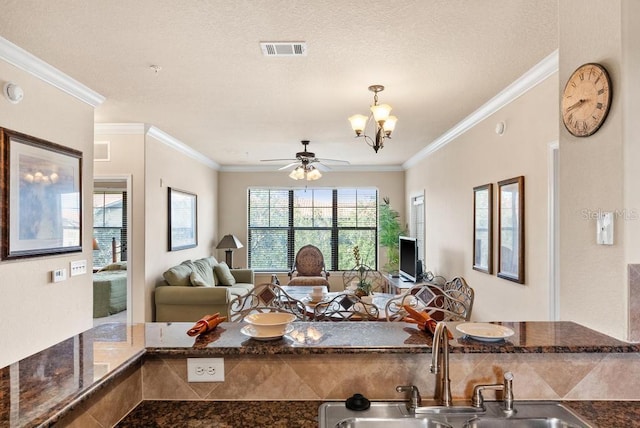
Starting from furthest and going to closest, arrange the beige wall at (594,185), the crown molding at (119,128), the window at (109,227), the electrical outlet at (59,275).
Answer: the window at (109,227)
the crown molding at (119,128)
the electrical outlet at (59,275)
the beige wall at (594,185)

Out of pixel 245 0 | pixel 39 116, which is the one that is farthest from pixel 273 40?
pixel 39 116

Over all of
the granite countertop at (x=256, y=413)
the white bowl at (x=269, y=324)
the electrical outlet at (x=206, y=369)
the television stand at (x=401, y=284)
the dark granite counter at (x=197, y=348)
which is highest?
the white bowl at (x=269, y=324)

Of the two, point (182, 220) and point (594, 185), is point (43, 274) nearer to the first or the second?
point (182, 220)

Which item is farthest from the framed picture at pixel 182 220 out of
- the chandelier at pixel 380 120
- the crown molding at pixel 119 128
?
the chandelier at pixel 380 120

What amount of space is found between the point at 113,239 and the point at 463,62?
7.64 metres

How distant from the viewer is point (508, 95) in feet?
10.9

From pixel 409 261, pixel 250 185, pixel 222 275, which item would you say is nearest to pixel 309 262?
pixel 222 275

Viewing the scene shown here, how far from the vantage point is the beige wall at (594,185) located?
149 centimetres

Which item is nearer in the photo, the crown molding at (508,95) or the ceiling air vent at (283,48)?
the ceiling air vent at (283,48)

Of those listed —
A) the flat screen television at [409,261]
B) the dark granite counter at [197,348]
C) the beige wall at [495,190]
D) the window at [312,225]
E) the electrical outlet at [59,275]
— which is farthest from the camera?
the window at [312,225]

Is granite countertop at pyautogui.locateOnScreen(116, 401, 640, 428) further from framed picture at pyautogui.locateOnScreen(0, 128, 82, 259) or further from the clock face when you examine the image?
framed picture at pyautogui.locateOnScreen(0, 128, 82, 259)

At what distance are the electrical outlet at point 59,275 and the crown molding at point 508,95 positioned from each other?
12.7 ft

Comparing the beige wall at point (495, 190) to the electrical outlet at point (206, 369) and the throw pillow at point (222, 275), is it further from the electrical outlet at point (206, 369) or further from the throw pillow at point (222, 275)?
the throw pillow at point (222, 275)

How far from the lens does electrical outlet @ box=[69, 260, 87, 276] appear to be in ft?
10.6
